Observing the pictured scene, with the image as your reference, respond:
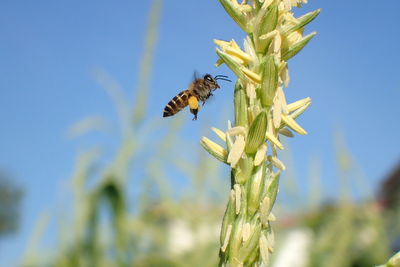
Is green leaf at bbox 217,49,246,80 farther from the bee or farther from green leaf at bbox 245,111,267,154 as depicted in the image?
the bee

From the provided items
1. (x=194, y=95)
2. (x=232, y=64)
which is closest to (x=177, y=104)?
(x=194, y=95)

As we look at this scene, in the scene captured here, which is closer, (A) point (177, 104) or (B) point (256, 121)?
(B) point (256, 121)

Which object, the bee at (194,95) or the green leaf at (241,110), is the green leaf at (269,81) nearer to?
the green leaf at (241,110)

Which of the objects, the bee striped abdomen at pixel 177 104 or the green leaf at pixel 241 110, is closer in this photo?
the green leaf at pixel 241 110

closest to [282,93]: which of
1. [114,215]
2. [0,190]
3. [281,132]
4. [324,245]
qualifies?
[281,132]

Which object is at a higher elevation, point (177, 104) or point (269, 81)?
point (177, 104)

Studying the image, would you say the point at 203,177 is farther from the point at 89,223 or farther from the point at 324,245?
the point at 324,245

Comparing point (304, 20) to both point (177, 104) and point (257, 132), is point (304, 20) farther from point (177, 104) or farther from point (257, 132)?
point (177, 104)

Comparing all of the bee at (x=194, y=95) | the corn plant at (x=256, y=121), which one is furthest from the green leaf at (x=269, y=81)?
the bee at (x=194, y=95)
